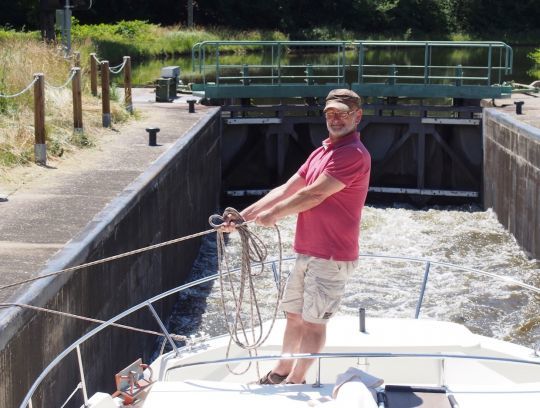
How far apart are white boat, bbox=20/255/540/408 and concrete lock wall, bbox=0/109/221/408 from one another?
733 mm

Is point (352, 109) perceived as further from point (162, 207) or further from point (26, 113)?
point (26, 113)

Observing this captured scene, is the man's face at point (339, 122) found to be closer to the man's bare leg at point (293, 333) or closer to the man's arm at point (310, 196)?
the man's arm at point (310, 196)

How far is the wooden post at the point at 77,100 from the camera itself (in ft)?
39.7

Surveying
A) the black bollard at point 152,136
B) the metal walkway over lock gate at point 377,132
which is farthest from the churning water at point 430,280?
the metal walkway over lock gate at point 377,132

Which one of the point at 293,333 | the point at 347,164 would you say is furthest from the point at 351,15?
the point at 347,164

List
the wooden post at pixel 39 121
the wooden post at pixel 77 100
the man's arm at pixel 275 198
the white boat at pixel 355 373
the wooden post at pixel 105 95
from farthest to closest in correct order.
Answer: the wooden post at pixel 105 95 → the wooden post at pixel 77 100 → the wooden post at pixel 39 121 → the man's arm at pixel 275 198 → the white boat at pixel 355 373

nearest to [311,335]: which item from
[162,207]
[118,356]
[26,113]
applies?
[118,356]

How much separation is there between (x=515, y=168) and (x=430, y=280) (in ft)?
10.2

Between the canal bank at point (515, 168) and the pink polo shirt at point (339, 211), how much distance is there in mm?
8498

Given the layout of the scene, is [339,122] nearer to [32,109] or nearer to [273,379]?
[273,379]

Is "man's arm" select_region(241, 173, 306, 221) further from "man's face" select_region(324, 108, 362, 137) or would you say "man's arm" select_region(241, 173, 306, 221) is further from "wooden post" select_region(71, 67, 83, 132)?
"wooden post" select_region(71, 67, 83, 132)

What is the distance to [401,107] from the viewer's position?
1756 centimetres

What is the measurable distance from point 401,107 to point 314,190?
43.3 feet

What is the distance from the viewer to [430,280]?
39.9 ft
